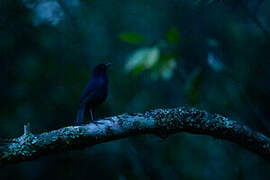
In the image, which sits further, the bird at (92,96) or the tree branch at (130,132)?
the bird at (92,96)

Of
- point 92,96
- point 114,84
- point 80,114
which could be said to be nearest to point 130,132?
point 80,114

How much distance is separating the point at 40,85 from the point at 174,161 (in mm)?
2862

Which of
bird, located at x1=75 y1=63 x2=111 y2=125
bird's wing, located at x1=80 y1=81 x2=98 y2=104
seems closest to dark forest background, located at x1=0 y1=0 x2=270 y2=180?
bird, located at x1=75 y1=63 x2=111 y2=125

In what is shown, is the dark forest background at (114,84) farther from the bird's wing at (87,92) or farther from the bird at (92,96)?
the bird's wing at (87,92)

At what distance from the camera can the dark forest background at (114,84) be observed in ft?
18.1

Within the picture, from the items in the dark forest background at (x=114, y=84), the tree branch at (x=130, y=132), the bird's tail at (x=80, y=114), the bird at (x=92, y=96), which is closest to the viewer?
the tree branch at (x=130, y=132)

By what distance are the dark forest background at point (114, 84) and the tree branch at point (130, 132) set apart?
252cm

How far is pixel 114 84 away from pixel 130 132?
14.9ft

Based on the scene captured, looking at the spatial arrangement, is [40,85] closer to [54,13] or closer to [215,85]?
[54,13]

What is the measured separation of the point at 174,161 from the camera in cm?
745

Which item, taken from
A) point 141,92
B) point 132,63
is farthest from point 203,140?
point 132,63

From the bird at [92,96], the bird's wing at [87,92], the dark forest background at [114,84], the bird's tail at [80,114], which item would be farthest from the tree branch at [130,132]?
the dark forest background at [114,84]

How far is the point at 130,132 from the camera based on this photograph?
253 centimetres

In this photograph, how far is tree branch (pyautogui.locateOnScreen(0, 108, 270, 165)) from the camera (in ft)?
7.00
